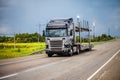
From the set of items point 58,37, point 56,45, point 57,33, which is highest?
point 57,33

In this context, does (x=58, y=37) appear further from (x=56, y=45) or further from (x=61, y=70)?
(x=61, y=70)

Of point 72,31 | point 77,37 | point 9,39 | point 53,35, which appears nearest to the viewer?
point 53,35

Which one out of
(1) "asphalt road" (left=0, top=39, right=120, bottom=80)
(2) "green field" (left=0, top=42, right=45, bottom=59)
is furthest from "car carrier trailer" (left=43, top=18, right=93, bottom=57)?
(1) "asphalt road" (left=0, top=39, right=120, bottom=80)

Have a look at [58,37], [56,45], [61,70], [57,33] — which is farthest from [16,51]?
[61,70]

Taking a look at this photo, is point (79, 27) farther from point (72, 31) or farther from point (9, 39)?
point (9, 39)

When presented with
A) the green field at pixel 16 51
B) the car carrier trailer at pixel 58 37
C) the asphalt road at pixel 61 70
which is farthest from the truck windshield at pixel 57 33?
the asphalt road at pixel 61 70

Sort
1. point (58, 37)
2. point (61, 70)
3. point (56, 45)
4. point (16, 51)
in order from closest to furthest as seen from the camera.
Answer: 1. point (61, 70)
2. point (58, 37)
3. point (56, 45)
4. point (16, 51)

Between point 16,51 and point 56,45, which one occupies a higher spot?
point 56,45

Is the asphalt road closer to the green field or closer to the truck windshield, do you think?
the truck windshield

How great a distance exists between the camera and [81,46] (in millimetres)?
30672

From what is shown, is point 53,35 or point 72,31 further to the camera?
point 72,31

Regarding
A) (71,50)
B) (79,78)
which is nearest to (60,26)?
(71,50)

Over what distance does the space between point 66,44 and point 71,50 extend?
1282 millimetres

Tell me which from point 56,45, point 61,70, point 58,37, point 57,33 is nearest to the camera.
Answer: point 61,70
